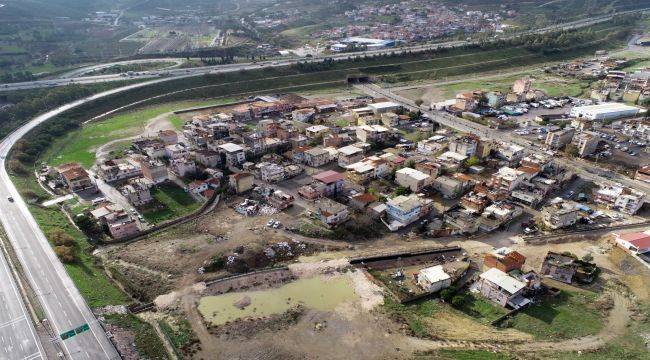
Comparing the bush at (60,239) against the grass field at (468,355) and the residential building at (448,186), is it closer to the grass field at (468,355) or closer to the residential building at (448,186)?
the grass field at (468,355)

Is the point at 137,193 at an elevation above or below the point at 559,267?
above

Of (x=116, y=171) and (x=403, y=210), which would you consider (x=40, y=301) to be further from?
(x=403, y=210)

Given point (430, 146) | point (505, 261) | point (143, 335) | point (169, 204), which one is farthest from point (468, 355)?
point (430, 146)

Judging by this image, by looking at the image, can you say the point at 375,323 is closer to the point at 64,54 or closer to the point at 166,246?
the point at 166,246

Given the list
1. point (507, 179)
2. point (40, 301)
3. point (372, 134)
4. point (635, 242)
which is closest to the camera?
point (40, 301)

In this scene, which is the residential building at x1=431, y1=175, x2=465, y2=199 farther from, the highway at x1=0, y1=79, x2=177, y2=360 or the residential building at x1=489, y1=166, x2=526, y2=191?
the highway at x1=0, y1=79, x2=177, y2=360
